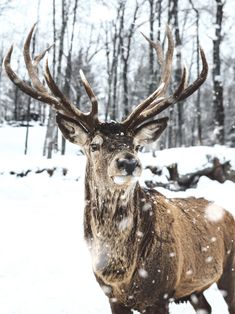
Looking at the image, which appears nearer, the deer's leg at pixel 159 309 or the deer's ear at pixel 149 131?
the deer's leg at pixel 159 309

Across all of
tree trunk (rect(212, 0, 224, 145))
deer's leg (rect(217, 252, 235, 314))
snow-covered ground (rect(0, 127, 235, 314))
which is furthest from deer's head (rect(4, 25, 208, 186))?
tree trunk (rect(212, 0, 224, 145))

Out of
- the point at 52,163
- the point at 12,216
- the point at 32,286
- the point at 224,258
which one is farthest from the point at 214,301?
the point at 52,163

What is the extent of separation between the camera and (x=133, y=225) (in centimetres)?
339

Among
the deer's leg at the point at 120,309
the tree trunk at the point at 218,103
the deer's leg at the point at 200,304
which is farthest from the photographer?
the tree trunk at the point at 218,103

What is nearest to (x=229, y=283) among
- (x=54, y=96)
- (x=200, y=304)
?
(x=200, y=304)

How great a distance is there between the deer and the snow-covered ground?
155cm

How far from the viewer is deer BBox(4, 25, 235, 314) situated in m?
3.19

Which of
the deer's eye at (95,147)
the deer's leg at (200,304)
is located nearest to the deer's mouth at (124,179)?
the deer's eye at (95,147)

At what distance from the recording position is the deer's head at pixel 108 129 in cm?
311

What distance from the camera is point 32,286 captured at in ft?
18.2

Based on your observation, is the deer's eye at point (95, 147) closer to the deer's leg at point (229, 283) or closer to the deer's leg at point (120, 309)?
the deer's leg at point (120, 309)

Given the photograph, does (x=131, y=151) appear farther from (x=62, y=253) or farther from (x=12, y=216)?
(x=12, y=216)

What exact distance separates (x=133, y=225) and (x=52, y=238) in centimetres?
495

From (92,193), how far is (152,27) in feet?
67.4
